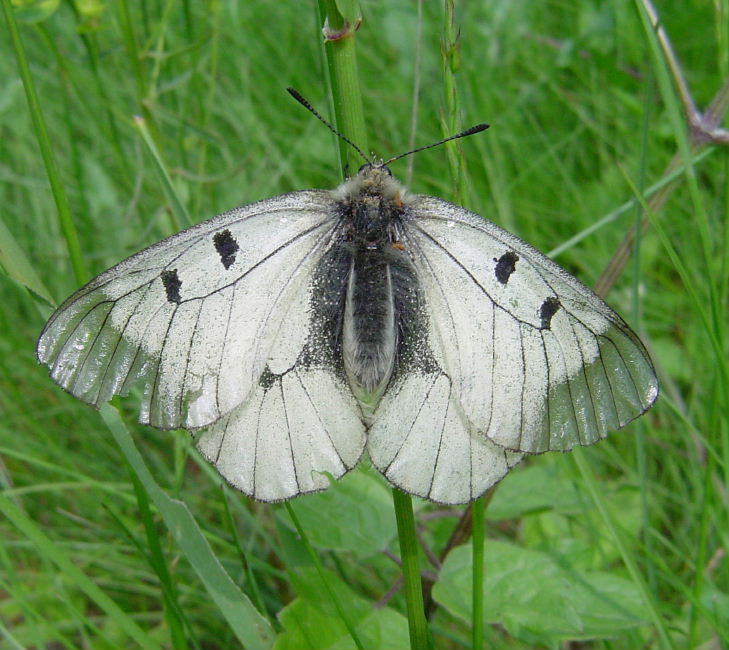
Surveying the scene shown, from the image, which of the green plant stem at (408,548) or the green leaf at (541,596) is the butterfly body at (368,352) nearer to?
the green plant stem at (408,548)

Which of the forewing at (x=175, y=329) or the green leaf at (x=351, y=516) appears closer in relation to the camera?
the forewing at (x=175, y=329)

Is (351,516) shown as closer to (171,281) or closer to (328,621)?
(328,621)

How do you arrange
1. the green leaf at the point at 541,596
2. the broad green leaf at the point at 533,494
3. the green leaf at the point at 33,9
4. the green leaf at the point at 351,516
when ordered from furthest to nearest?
the green leaf at the point at 33,9
the broad green leaf at the point at 533,494
the green leaf at the point at 351,516
the green leaf at the point at 541,596

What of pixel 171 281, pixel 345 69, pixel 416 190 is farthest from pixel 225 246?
pixel 416 190

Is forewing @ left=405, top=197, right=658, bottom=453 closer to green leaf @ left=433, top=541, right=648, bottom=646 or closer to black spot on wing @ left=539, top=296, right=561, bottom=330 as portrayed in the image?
black spot on wing @ left=539, top=296, right=561, bottom=330

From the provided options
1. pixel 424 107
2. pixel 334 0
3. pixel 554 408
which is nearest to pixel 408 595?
pixel 554 408

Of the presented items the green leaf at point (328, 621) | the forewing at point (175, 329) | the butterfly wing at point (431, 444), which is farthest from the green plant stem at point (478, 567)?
the forewing at point (175, 329)

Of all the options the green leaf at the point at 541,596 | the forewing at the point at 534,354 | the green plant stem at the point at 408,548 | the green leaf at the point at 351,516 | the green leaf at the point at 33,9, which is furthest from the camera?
the green leaf at the point at 33,9

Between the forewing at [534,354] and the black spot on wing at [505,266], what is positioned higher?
the black spot on wing at [505,266]

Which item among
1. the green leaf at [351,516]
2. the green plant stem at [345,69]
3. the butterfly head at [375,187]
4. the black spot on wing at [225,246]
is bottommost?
the green leaf at [351,516]

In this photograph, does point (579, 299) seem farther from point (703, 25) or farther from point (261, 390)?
point (703, 25)
